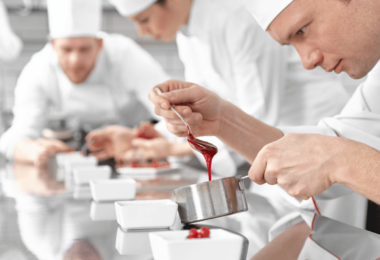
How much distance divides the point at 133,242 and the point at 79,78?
7.85ft

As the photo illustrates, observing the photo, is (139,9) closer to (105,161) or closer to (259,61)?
(259,61)

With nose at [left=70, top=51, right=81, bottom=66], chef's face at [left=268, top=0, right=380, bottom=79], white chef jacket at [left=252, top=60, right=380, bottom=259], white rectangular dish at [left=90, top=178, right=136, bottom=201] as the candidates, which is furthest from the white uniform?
nose at [left=70, top=51, right=81, bottom=66]

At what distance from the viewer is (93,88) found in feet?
10.4

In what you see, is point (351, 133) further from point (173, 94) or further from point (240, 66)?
point (240, 66)

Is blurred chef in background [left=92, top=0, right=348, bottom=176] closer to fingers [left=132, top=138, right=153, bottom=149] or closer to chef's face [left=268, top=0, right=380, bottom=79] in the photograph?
fingers [left=132, top=138, right=153, bottom=149]

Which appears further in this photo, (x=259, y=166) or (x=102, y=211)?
(x=102, y=211)

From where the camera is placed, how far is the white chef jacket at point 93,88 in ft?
9.68

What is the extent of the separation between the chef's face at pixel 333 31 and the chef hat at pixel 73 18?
195cm

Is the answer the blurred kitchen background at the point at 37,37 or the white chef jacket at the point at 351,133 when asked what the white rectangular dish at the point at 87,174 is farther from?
the blurred kitchen background at the point at 37,37

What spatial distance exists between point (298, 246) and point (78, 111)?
8.56 feet

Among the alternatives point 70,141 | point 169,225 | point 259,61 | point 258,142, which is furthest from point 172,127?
point 70,141

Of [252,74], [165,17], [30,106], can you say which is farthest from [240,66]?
[30,106]

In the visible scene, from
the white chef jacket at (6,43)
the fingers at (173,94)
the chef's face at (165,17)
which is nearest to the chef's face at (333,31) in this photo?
the fingers at (173,94)

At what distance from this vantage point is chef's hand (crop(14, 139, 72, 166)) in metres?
2.25
